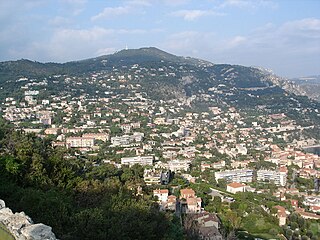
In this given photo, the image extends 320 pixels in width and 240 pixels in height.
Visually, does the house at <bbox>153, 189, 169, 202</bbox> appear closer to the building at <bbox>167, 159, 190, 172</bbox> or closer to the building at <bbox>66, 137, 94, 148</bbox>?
the building at <bbox>167, 159, 190, 172</bbox>

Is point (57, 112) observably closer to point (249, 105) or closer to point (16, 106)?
point (16, 106)

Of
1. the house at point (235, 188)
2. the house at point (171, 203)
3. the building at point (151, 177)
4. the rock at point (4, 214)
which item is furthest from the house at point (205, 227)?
the house at point (235, 188)

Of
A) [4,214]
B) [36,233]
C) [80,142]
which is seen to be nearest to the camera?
[36,233]

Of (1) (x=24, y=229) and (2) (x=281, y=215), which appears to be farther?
(2) (x=281, y=215)

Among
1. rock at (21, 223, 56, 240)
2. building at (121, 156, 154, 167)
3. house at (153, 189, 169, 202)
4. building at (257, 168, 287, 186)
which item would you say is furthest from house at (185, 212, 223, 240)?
building at (257, 168, 287, 186)

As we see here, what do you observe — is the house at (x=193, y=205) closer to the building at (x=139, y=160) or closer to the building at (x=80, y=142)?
the building at (x=139, y=160)

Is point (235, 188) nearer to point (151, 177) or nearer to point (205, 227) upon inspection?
point (151, 177)

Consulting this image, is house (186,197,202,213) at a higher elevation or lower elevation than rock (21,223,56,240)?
lower

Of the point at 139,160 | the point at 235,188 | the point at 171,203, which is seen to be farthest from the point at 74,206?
the point at 139,160
